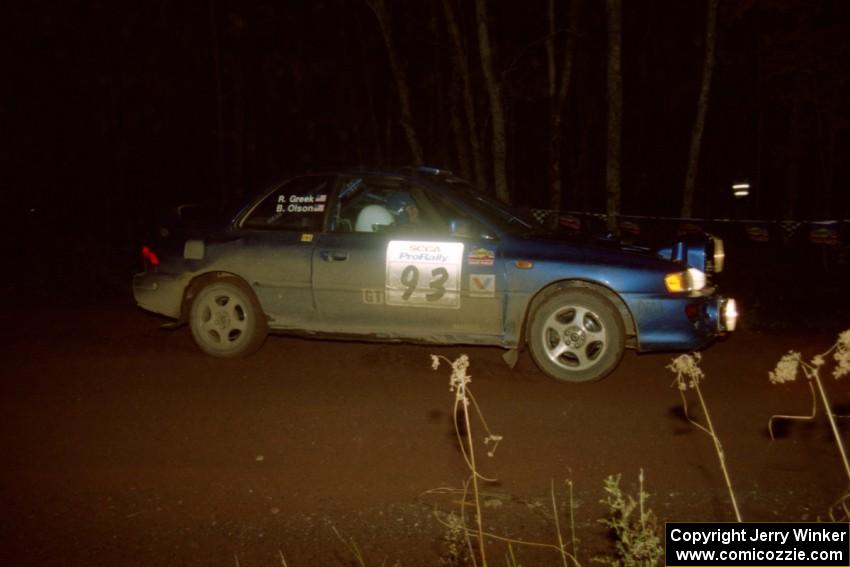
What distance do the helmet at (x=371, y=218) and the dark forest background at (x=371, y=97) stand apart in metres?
8.60

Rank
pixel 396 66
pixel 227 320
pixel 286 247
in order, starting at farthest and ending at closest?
pixel 396 66
pixel 227 320
pixel 286 247

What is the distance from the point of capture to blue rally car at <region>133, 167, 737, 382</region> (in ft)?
20.2

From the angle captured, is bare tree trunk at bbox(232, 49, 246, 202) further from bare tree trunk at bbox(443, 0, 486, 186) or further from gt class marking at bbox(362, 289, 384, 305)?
gt class marking at bbox(362, 289, 384, 305)

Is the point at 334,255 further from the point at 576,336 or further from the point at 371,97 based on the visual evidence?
the point at 371,97

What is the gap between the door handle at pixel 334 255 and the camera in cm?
667

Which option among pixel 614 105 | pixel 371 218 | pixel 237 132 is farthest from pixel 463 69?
pixel 237 132

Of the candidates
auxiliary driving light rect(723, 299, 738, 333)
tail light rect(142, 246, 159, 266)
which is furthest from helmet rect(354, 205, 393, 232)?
auxiliary driving light rect(723, 299, 738, 333)

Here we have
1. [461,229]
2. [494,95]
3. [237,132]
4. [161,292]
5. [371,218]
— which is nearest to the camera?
[461,229]

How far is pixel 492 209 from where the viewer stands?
22.6ft

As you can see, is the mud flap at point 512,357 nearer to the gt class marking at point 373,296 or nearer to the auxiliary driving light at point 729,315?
the gt class marking at point 373,296

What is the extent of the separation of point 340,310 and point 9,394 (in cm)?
261

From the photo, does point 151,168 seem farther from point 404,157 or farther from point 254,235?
point 254,235

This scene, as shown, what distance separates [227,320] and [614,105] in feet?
32.5

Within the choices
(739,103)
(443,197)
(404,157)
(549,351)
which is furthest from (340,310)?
(404,157)
